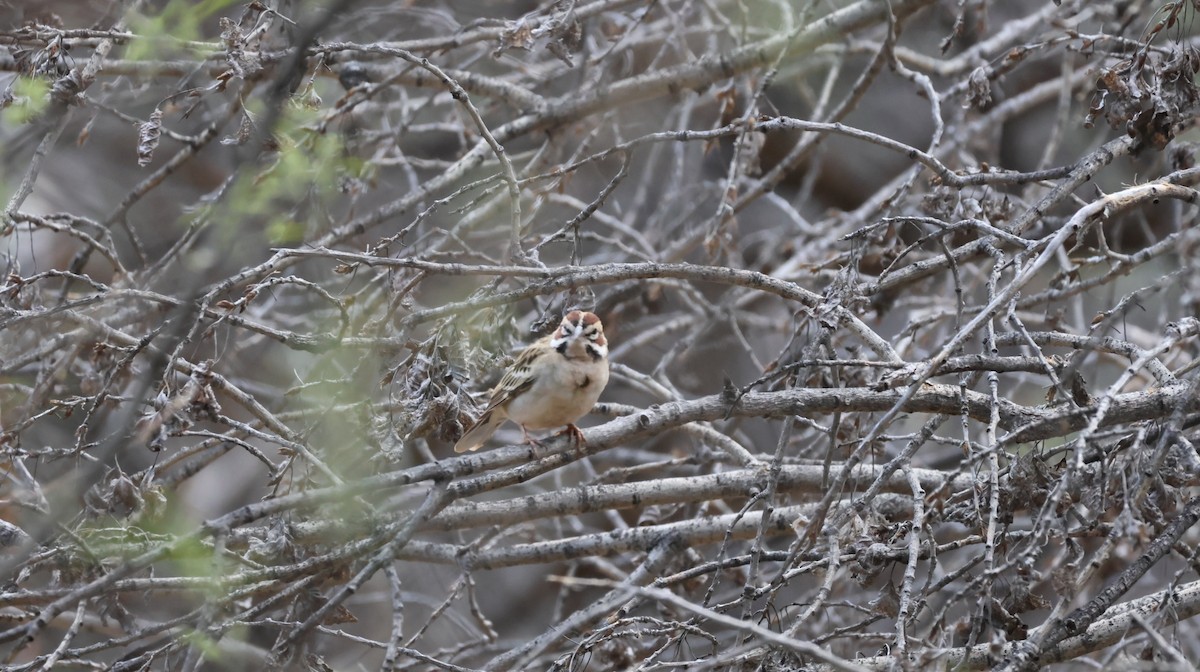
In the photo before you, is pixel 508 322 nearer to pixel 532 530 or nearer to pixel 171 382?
pixel 171 382

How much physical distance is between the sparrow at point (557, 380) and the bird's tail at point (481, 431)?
2cm

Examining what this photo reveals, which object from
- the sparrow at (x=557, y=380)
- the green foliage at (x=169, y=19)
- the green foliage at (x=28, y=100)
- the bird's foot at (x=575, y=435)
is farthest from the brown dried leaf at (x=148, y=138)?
the bird's foot at (x=575, y=435)

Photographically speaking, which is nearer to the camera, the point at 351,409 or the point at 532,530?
the point at 351,409

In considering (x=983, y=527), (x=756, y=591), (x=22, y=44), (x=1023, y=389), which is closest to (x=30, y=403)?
(x=22, y=44)

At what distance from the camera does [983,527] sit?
3.12 m

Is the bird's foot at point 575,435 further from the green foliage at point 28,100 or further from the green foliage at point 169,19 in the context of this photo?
the green foliage at point 28,100

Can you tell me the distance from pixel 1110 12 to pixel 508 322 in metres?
4.16

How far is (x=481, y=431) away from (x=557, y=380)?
0.77 metres

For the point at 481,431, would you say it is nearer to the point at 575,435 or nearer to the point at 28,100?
the point at 575,435

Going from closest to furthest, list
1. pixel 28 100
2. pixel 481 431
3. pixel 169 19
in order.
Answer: pixel 28 100, pixel 169 19, pixel 481 431

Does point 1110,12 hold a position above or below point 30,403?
above

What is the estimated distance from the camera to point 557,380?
4707 mm

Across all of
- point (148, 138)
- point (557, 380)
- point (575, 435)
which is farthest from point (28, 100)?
point (575, 435)

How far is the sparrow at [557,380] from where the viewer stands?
4.70m
